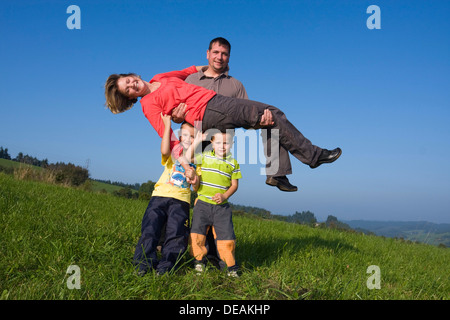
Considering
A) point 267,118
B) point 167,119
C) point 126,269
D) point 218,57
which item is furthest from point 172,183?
point 218,57

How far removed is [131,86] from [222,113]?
1083 mm

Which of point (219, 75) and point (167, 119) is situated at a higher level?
point (219, 75)

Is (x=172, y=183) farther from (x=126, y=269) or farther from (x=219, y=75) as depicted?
(x=219, y=75)

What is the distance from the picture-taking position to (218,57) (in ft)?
14.8

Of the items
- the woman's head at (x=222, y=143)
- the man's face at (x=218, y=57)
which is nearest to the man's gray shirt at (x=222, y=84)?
the man's face at (x=218, y=57)

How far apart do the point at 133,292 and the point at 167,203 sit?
3.74 ft

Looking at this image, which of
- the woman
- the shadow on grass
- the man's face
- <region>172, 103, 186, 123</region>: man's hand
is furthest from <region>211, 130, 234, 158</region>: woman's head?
the shadow on grass

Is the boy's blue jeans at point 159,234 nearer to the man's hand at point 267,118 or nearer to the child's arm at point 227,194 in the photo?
the child's arm at point 227,194

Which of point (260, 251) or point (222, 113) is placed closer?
point (222, 113)

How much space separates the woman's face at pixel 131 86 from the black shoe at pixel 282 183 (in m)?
1.74

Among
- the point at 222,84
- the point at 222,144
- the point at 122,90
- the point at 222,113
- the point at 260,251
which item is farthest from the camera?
the point at 260,251

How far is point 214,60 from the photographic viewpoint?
4.54 meters

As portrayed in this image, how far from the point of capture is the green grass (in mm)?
3355
